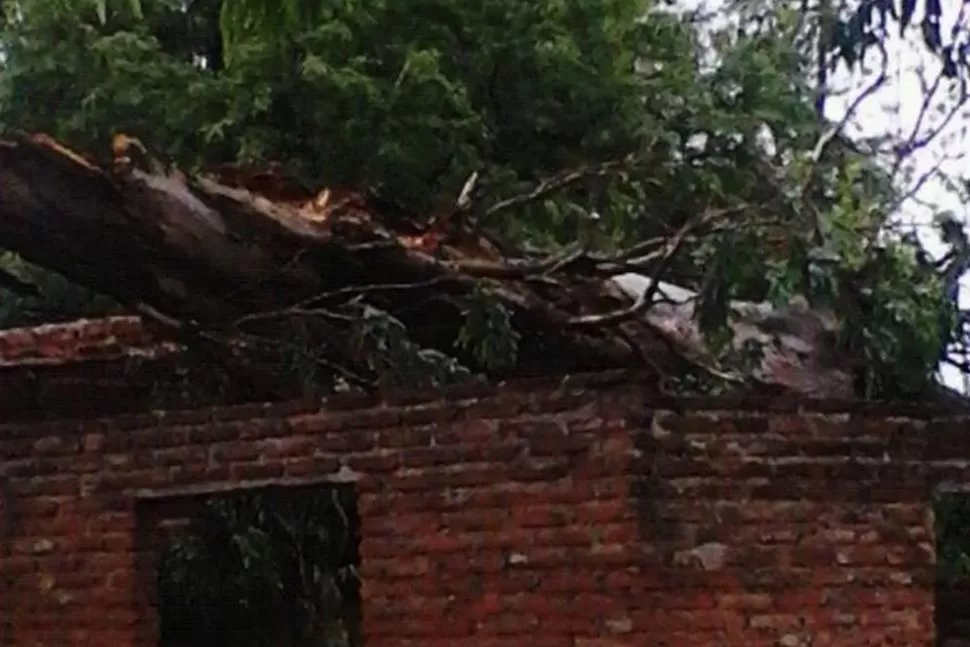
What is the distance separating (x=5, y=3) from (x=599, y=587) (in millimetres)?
6810

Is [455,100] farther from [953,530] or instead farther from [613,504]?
[613,504]

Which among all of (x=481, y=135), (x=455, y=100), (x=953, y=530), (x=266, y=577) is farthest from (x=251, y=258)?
(x=481, y=135)

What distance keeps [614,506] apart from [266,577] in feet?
11.9

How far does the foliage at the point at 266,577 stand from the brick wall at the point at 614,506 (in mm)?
2237

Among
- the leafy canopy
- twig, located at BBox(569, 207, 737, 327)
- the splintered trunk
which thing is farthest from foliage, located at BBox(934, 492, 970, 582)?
twig, located at BBox(569, 207, 737, 327)

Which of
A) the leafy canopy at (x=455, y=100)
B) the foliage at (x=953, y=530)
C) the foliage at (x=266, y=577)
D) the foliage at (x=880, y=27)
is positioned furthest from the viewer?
the leafy canopy at (x=455, y=100)

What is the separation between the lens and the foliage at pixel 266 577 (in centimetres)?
860

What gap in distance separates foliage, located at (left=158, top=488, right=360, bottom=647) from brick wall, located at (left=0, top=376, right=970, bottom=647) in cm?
224

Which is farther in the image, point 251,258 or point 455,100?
point 455,100

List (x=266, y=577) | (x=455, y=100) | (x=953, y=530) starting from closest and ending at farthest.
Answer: (x=953, y=530) → (x=266, y=577) → (x=455, y=100)

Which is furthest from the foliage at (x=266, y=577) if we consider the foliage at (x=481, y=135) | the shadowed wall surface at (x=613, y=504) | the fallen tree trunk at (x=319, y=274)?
the shadowed wall surface at (x=613, y=504)

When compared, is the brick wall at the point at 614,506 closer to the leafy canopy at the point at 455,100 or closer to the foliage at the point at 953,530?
the foliage at the point at 953,530

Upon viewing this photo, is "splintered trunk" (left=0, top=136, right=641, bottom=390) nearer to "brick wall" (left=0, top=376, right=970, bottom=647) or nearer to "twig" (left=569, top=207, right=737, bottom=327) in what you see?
"twig" (left=569, top=207, right=737, bottom=327)

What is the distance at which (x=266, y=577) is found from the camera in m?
8.72
